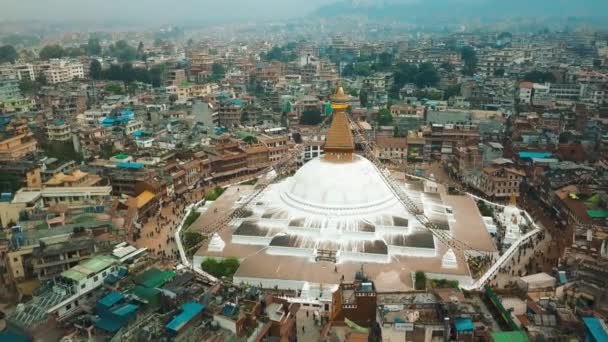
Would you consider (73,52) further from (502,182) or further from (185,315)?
(185,315)

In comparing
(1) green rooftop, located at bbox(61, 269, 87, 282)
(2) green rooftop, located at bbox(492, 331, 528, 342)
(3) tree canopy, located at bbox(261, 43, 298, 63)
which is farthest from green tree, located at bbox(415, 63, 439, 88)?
(1) green rooftop, located at bbox(61, 269, 87, 282)

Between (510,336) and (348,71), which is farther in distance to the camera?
(348,71)

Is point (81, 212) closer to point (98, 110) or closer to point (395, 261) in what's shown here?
point (395, 261)

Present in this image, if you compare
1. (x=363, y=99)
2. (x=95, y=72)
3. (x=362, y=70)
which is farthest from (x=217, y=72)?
(x=363, y=99)

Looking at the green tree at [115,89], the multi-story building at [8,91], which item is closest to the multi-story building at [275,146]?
the green tree at [115,89]

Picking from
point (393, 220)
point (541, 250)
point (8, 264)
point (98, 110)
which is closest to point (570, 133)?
point (541, 250)

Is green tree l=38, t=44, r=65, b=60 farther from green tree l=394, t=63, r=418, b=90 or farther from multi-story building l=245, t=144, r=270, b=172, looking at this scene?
multi-story building l=245, t=144, r=270, b=172

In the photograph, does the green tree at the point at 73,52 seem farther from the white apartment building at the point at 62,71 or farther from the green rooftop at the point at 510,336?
the green rooftop at the point at 510,336
